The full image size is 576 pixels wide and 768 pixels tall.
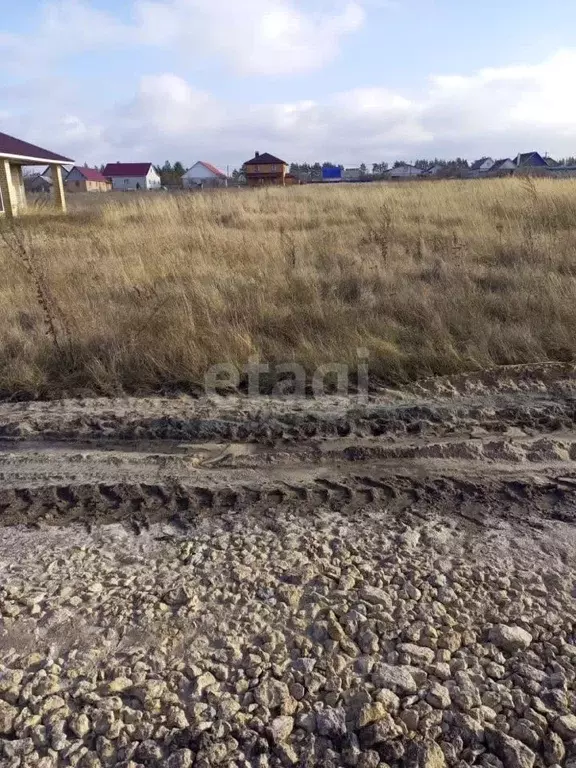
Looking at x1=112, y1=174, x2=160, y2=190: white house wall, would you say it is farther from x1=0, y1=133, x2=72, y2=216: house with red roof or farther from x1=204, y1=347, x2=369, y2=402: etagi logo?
x1=204, y1=347, x2=369, y2=402: etagi logo

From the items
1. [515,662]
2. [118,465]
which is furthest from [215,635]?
[118,465]

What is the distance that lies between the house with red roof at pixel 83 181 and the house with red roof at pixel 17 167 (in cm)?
4659

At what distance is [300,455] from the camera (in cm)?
386

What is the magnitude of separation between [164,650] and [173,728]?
13.7 inches

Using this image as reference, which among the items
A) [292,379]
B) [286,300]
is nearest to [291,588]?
[292,379]

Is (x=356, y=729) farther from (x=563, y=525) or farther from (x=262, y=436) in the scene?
(x=262, y=436)

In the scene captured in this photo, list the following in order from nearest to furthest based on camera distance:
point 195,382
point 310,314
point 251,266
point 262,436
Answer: point 262,436 < point 195,382 < point 310,314 < point 251,266

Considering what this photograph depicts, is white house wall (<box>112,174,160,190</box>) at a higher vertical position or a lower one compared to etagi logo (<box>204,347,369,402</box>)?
higher

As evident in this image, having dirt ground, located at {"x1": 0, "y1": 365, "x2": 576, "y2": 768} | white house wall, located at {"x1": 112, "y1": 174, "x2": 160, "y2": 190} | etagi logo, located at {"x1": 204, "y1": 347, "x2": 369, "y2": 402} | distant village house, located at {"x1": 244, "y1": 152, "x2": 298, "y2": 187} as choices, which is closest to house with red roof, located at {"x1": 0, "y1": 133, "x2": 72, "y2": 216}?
etagi logo, located at {"x1": 204, "y1": 347, "x2": 369, "y2": 402}

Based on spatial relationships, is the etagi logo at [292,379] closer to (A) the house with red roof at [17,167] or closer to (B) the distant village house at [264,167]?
(A) the house with red roof at [17,167]

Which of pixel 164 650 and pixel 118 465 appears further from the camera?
pixel 118 465

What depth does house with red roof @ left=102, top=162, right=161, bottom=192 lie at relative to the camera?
75062mm

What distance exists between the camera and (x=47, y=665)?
2213 millimetres

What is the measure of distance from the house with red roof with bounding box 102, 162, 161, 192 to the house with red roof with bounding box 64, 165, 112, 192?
2831 millimetres
